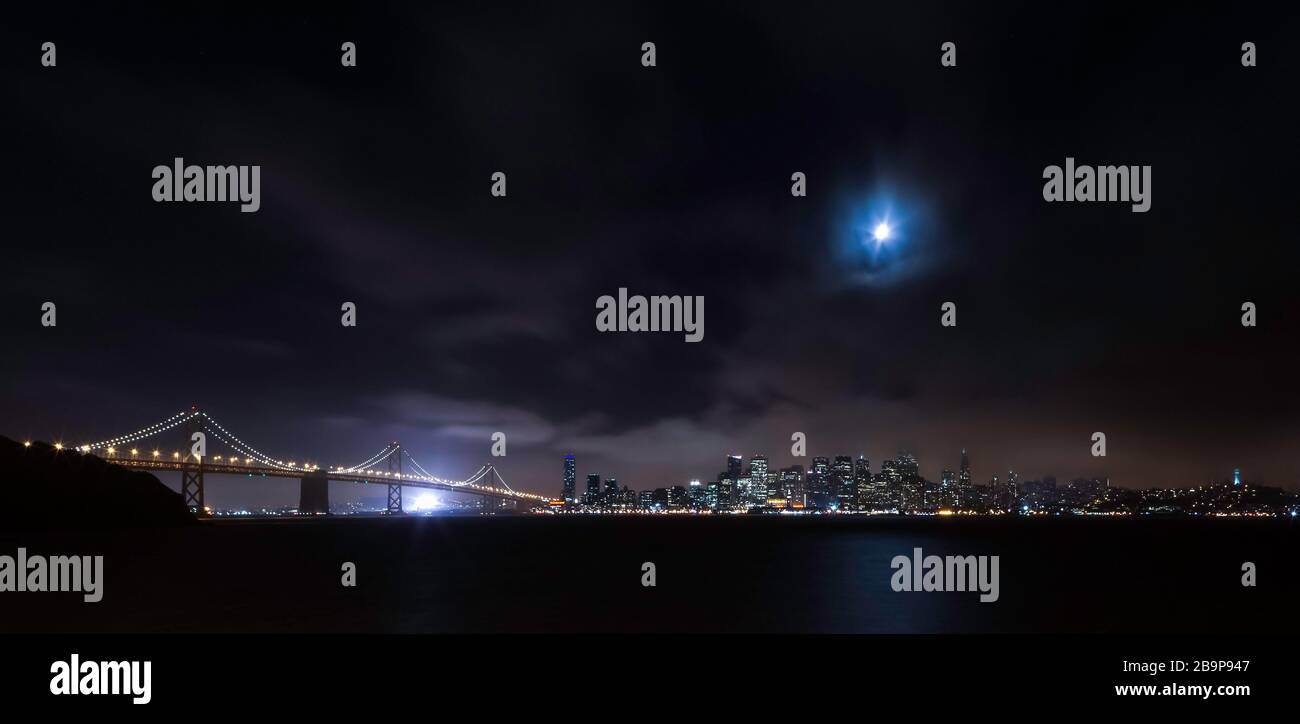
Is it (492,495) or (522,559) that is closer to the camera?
(522,559)

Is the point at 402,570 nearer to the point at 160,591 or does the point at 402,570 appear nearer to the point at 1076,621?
the point at 160,591
